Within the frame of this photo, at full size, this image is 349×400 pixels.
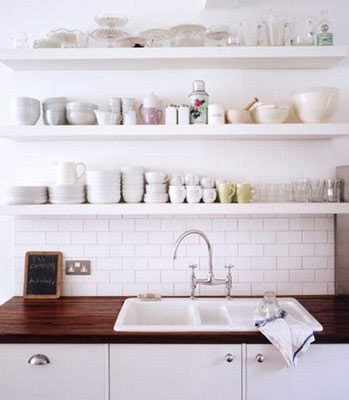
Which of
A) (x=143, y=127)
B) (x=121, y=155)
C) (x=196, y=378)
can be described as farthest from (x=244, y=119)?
(x=196, y=378)

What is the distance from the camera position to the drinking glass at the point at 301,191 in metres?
2.10

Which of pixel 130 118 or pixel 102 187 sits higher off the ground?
pixel 130 118

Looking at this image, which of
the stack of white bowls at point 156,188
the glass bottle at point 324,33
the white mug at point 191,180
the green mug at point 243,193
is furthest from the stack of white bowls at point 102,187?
the glass bottle at point 324,33

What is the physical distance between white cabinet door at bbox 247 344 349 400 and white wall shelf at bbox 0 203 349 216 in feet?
2.14

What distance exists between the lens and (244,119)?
2037 mm

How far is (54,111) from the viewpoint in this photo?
2.05m

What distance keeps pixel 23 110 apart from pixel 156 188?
798 mm

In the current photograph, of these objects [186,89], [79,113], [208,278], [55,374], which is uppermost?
[186,89]

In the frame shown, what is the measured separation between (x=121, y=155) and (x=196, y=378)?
1238 mm

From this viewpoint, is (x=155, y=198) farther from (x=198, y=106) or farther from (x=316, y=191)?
(x=316, y=191)

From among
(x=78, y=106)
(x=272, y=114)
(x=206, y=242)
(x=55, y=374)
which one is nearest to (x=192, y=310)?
Answer: (x=206, y=242)

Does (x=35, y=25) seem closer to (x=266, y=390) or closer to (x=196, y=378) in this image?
(x=196, y=378)

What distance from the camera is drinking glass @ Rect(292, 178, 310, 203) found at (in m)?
2.10

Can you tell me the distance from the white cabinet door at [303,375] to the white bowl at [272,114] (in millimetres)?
1075
